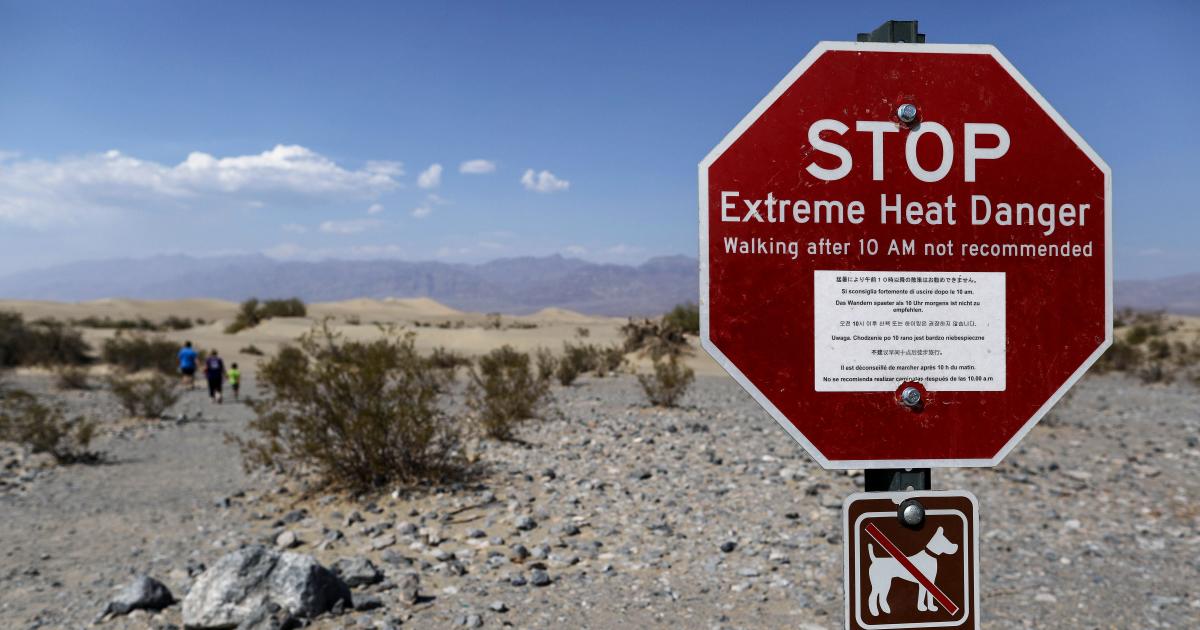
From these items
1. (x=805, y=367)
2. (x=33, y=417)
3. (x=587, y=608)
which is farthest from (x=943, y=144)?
(x=33, y=417)

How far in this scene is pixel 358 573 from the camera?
5.37 metres

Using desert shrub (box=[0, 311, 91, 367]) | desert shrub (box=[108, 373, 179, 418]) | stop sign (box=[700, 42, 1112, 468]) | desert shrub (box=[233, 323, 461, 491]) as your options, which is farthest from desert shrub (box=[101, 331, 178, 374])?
stop sign (box=[700, 42, 1112, 468])

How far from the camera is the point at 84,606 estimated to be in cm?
536

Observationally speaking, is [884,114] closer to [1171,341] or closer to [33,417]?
[33,417]

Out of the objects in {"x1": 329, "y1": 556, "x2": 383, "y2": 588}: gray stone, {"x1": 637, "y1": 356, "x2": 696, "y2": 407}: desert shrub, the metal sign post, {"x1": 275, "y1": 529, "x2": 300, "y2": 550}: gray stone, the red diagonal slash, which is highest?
the metal sign post

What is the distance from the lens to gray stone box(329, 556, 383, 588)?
533 centimetres

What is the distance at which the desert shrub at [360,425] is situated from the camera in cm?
818

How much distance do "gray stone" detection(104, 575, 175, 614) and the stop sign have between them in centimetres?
479

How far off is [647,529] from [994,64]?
5.26m

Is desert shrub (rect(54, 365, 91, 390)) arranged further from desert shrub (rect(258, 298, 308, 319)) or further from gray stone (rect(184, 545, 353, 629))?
desert shrub (rect(258, 298, 308, 319))

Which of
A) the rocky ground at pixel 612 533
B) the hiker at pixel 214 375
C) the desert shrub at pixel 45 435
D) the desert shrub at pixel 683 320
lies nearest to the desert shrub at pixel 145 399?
the hiker at pixel 214 375

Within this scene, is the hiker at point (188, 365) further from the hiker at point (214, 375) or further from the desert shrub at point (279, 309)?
the desert shrub at point (279, 309)

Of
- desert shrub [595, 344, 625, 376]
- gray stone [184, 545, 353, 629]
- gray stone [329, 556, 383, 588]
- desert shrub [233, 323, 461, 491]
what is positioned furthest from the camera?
desert shrub [595, 344, 625, 376]

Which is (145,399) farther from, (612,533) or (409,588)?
(409,588)
